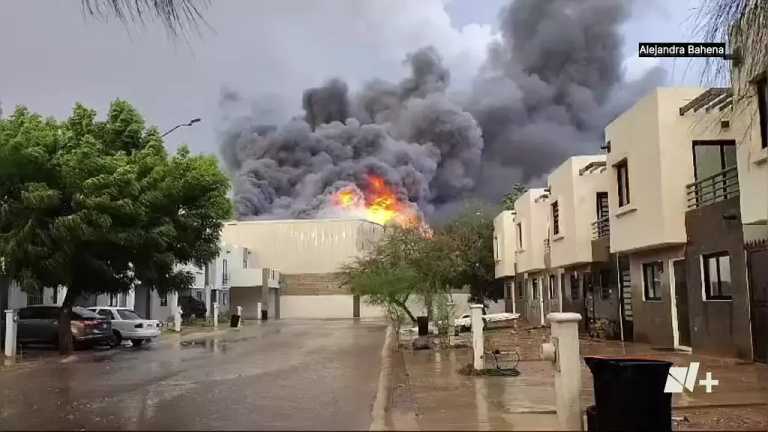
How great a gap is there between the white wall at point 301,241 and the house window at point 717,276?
4982 centimetres

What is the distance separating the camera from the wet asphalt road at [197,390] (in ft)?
30.3

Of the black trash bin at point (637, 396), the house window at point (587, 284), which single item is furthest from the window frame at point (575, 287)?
the black trash bin at point (637, 396)

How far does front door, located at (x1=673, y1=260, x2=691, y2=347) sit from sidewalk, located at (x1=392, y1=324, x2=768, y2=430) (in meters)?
1.80

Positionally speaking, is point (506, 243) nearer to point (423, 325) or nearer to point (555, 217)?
point (555, 217)

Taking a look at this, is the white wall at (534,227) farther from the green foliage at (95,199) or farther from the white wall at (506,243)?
the green foliage at (95,199)

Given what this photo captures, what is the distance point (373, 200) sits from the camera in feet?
353

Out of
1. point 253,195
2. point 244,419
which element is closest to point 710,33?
point 244,419

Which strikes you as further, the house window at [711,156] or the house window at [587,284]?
the house window at [587,284]

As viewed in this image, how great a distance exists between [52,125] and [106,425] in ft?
46.2

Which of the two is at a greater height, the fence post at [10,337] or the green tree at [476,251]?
the green tree at [476,251]

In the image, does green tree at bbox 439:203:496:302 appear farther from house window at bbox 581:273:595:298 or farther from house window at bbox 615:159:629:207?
house window at bbox 615:159:629:207

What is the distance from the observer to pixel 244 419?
9.05 meters

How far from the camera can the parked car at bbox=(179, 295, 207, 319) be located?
4597cm

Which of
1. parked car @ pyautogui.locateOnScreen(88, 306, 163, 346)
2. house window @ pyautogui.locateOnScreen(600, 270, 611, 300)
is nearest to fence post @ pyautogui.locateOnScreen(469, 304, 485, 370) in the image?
house window @ pyautogui.locateOnScreen(600, 270, 611, 300)
